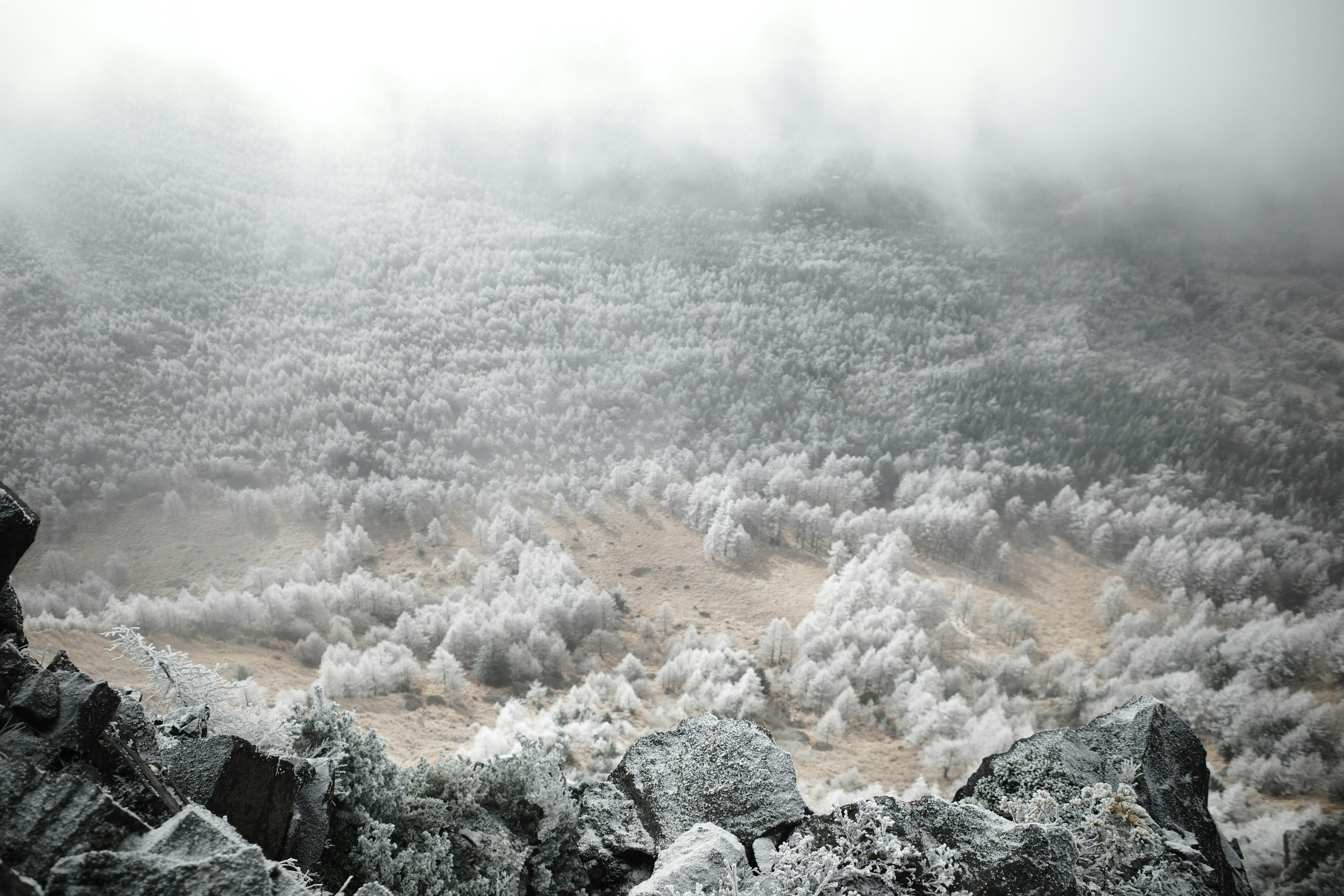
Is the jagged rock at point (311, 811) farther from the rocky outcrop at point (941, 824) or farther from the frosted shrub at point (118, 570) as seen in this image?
Answer: the frosted shrub at point (118, 570)

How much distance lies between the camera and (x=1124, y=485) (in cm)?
7075

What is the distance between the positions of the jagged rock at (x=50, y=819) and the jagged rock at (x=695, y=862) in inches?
246

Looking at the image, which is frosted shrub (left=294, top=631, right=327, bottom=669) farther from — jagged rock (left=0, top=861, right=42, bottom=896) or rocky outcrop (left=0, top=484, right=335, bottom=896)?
jagged rock (left=0, top=861, right=42, bottom=896)

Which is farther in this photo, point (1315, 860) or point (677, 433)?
point (677, 433)

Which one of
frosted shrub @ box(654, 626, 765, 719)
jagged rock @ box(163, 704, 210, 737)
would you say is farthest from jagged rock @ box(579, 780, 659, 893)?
frosted shrub @ box(654, 626, 765, 719)

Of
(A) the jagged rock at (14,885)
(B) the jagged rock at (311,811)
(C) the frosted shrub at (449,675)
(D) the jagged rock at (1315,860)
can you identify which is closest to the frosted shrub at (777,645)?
(C) the frosted shrub at (449,675)

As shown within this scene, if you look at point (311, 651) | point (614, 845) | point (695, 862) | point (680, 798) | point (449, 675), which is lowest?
point (449, 675)

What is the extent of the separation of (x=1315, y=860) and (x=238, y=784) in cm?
2439

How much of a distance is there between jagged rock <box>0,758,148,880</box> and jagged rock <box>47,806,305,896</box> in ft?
0.80

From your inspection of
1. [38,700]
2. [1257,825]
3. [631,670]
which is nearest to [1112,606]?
[1257,825]

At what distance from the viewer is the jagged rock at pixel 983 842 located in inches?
345

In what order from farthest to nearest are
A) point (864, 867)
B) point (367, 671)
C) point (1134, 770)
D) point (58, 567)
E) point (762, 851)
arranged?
point (58, 567)
point (367, 671)
point (1134, 770)
point (762, 851)
point (864, 867)

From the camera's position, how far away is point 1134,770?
43.1 ft

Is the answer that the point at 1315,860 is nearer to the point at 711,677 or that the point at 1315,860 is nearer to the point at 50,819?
the point at 50,819
